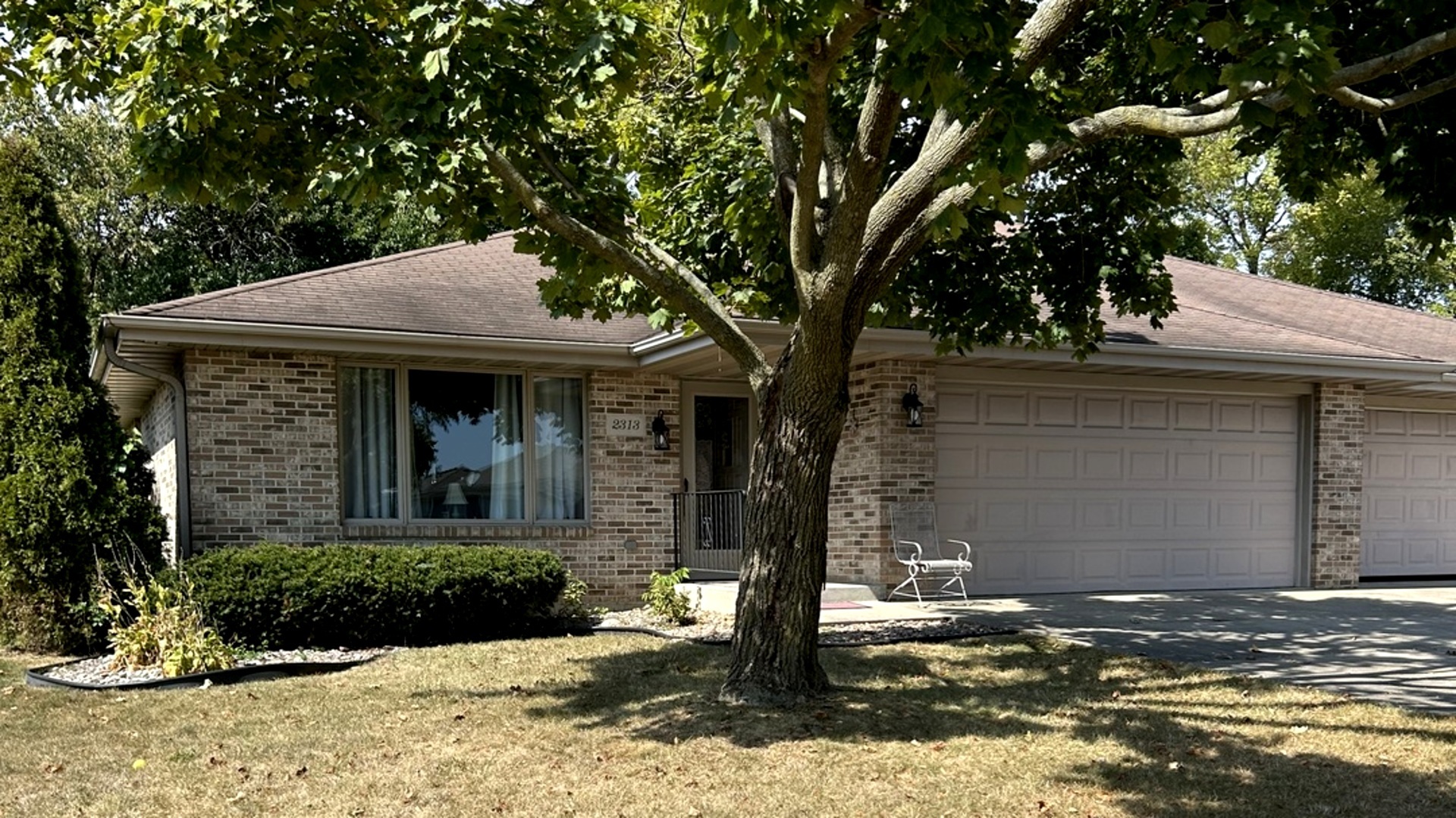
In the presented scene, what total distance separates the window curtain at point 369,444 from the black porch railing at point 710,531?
309cm

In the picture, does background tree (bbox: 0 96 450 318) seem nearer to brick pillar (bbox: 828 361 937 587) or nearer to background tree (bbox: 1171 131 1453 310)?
brick pillar (bbox: 828 361 937 587)

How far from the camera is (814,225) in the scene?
6.98 m

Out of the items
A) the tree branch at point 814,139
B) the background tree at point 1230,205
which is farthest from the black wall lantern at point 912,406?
the background tree at point 1230,205

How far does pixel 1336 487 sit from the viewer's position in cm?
1369

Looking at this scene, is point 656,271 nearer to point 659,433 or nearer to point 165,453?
point 659,433

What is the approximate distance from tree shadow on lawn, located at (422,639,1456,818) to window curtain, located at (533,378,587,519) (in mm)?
3394

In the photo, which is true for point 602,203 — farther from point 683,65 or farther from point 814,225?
point 683,65

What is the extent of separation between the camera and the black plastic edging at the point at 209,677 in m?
7.88

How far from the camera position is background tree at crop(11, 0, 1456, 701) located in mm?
5328

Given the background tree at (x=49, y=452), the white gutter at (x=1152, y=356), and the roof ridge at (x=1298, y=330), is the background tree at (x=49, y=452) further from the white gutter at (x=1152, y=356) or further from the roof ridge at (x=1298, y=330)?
the roof ridge at (x=1298, y=330)

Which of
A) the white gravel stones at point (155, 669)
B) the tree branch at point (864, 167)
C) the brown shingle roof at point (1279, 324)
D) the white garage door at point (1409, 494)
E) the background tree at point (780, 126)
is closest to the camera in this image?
the background tree at point (780, 126)

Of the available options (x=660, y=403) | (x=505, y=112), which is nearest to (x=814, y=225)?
(x=505, y=112)

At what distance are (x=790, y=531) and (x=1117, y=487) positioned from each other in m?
7.48

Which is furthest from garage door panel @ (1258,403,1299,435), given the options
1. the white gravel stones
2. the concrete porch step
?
the white gravel stones
